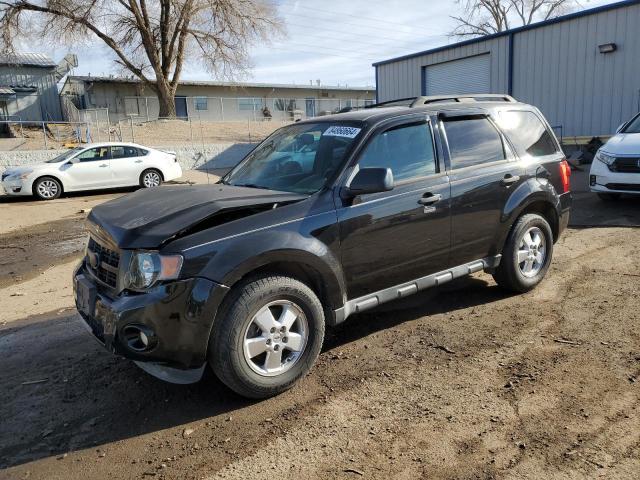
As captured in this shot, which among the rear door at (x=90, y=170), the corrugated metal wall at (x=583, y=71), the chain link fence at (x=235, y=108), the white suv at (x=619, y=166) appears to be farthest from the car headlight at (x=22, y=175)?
the chain link fence at (x=235, y=108)

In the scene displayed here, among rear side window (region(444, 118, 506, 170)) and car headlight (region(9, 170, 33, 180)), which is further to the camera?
car headlight (region(9, 170, 33, 180))

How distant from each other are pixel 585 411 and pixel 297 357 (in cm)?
183

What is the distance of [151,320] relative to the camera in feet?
10.1

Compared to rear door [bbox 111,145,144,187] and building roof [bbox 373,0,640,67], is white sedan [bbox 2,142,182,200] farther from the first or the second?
building roof [bbox 373,0,640,67]

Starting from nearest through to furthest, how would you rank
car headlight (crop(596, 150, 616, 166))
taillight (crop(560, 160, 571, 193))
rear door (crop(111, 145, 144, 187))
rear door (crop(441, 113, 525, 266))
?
rear door (crop(441, 113, 525, 266)), taillight (crop(560, 160, 571, 193)), car headlight (crop(596, 150, 616, 166)), rear door (crop(111, 145, 144, 187))

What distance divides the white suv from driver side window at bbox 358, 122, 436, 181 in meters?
5.93

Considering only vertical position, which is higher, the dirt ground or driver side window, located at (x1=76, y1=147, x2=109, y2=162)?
driver side window, located at (x1=76, y1=147, x2=109, y2=162)

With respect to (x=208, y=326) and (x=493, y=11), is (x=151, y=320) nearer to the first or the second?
(x=208, y=326)

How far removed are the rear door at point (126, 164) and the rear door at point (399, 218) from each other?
42.7 ft

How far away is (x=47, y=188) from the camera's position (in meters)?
14.3

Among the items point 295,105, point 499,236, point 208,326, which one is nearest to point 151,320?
point 208,326

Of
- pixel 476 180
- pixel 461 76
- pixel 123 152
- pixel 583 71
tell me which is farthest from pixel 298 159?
pixel 461 76

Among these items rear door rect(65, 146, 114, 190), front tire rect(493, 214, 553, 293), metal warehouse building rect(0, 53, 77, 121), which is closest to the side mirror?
front tire rect(493, 214, 553, 293)

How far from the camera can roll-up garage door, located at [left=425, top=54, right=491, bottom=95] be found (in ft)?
68.0
